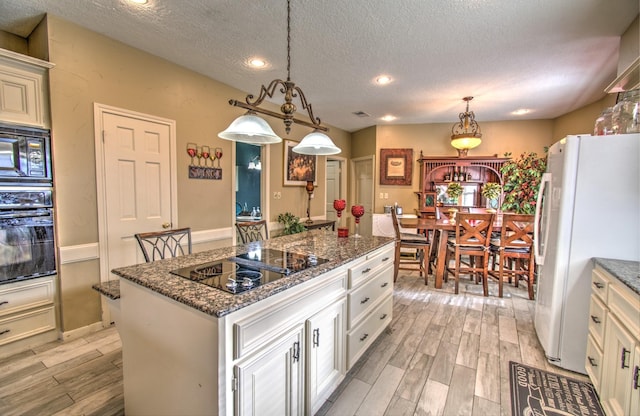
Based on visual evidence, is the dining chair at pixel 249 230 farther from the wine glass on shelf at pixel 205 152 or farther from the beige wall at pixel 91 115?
the wine glass on shelf at pixel 205 152

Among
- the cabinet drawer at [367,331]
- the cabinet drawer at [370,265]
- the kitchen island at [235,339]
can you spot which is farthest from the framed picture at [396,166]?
the kitchen island at [235,339]

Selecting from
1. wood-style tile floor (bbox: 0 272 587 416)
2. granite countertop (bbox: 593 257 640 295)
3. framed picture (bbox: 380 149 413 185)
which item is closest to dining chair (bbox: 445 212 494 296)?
wood-style tile floor (bbox: 0 272 587 416)

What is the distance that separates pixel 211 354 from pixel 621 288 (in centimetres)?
215

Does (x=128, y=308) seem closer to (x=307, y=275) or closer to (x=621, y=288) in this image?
(x=307, y=275)

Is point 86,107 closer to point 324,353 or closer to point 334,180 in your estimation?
point 324,353

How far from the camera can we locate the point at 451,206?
561 cm

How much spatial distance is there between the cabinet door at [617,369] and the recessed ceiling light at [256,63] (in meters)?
3.48

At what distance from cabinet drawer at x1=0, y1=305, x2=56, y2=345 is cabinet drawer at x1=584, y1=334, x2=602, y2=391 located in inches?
162

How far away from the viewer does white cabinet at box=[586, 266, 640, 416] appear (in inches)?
55.3

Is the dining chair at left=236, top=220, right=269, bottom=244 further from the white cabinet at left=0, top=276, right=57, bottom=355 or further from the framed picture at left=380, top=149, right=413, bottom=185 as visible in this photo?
the framed picture at left=380, top=149, right=413, bottom=185

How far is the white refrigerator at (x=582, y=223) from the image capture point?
1.91m

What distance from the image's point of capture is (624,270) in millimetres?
1707

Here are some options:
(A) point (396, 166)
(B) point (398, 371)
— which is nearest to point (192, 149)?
(B) point (398, 371)

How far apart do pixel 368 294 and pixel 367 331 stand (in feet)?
0.96
